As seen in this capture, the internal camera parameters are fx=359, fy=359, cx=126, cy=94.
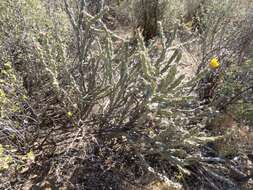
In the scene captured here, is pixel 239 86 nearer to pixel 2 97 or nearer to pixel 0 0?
pixel 2 97

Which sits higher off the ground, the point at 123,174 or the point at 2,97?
the point at 2,97

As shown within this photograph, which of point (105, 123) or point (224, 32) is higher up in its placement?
point (224, 32)

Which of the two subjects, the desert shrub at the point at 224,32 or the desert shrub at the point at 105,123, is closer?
the desert shrub at the point at 105,123

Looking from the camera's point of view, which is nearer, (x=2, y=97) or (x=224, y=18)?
(x=2, y=97)

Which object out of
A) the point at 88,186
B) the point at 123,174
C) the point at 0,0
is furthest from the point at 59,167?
the point at 0,0

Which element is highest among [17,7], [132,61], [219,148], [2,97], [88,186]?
[17,7]

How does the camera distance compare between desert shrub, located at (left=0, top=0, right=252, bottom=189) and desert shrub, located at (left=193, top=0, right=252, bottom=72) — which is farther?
desert shrub, located at (left=193, top=0, right=252, bottom=72)

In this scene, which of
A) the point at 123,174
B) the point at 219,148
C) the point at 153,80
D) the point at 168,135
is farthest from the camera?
the point at 219,148

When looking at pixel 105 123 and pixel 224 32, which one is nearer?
pixel 105 123

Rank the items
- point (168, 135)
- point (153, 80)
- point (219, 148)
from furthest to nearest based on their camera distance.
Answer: point (219, 148)
point (168, 135)
point (153, 80)

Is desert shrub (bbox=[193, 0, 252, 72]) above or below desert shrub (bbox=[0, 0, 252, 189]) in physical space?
above

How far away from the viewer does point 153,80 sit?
2865 mm

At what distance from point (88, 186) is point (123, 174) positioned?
35cm

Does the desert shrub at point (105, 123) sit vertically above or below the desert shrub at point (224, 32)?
below
